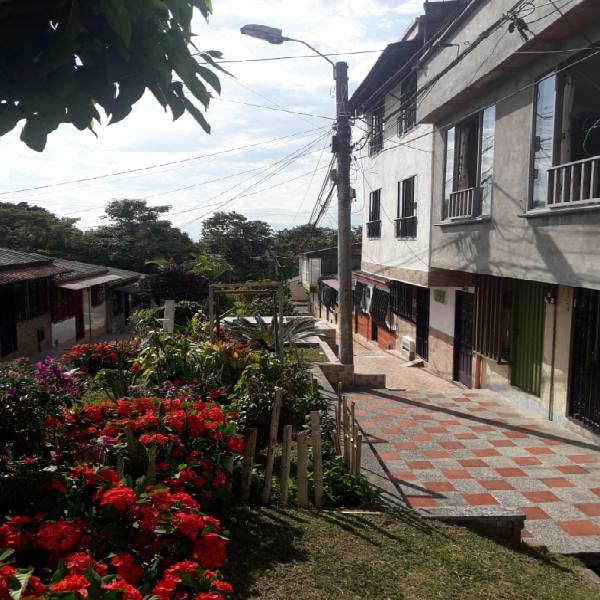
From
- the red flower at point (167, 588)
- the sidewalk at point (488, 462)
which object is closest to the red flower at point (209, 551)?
the red flower at point (167, 588)

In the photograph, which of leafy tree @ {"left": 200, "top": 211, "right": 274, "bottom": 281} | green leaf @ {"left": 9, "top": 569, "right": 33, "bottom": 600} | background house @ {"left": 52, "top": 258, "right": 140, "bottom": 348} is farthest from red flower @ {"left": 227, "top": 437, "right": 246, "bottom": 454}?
leafy tree @ {"left": 200, "top": 211, "right": 274, "bottom": 281}

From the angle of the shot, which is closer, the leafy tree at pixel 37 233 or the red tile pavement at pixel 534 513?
the red tile pavement at pixel 534 513

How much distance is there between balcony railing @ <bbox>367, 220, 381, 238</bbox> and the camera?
17.7 meters

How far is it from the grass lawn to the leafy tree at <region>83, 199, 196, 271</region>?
32996 millimetres

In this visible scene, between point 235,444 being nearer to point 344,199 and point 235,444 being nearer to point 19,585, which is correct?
point 19,585

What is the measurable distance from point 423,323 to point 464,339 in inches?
123

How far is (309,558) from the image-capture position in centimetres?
394

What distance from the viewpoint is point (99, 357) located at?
10.0 meters

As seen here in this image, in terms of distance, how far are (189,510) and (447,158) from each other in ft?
34.7

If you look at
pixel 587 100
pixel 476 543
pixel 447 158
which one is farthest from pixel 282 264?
pixel 476 543

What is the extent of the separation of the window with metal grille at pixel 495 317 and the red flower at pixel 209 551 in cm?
916

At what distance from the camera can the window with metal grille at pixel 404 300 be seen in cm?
1764

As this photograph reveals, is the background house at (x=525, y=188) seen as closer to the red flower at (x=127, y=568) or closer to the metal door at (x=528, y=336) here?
the metal door at (x=528, y=336)

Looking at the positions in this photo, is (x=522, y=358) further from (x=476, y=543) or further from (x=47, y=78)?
(x=47, y=78)
